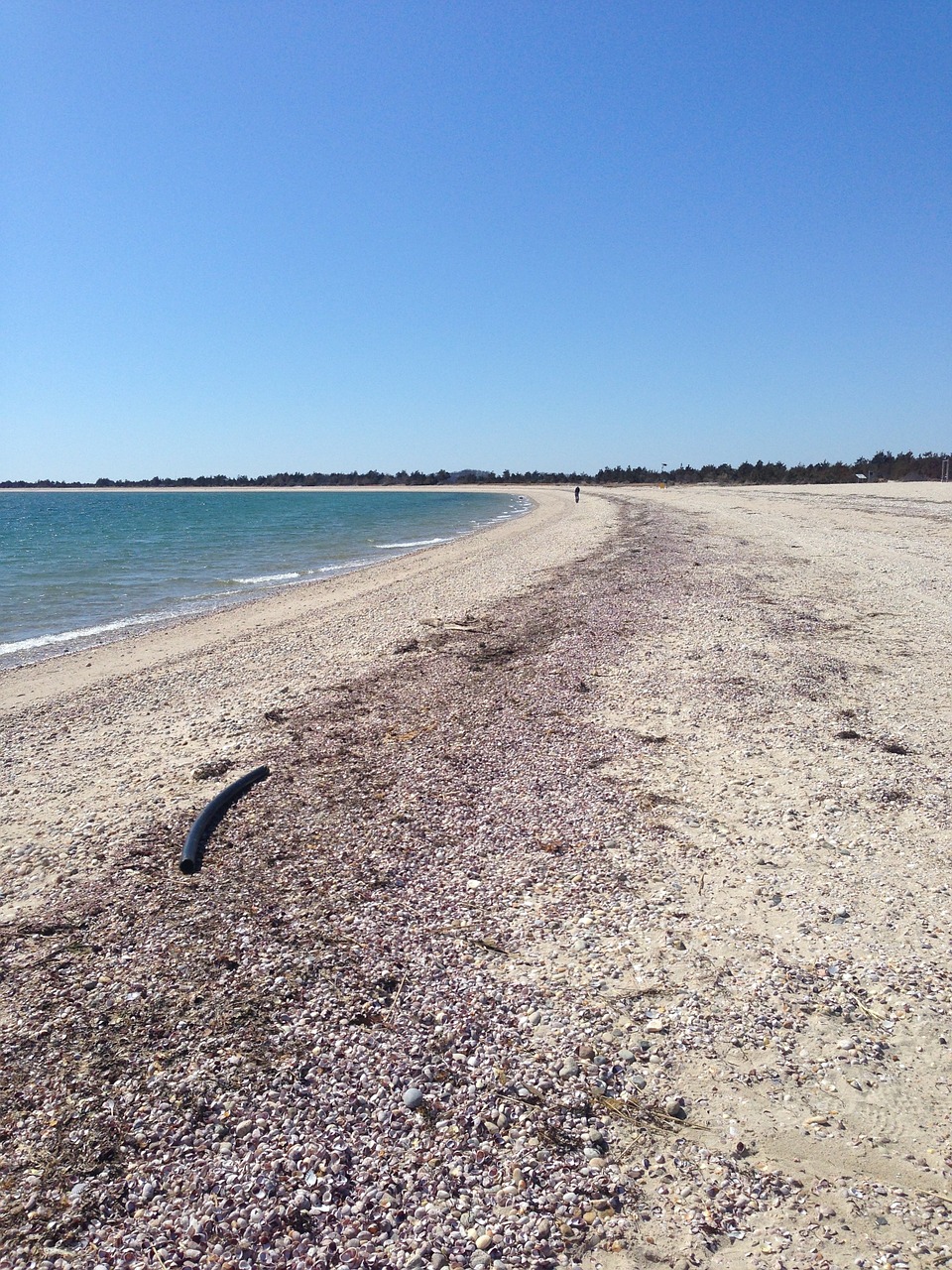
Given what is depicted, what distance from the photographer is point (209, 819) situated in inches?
216

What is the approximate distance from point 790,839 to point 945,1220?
262 centimetres

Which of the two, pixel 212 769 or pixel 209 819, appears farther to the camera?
pixel 212 769

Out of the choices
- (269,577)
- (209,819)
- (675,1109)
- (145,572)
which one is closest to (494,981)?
(675,1109)

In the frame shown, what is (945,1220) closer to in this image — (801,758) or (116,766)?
(801,758)

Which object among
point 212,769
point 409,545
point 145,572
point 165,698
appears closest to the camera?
point 212,769

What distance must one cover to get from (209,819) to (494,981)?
2.82m

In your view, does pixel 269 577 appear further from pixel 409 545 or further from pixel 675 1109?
pixel 675 1109

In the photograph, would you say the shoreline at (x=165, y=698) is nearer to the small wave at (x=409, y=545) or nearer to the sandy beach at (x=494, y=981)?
the sandy beach at (x=494, y=981)

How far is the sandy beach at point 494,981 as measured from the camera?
2494 millimetres

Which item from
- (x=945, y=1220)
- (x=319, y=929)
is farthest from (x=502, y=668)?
(x=945, y=1220)

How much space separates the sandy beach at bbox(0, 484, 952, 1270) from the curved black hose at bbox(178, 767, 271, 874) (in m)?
0.14

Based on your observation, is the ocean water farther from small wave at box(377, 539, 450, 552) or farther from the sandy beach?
the sandy beach

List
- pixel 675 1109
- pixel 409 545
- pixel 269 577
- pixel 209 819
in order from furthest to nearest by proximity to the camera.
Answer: pixel 409 545 < pixel 269 577 < pixel 209 819 < pixel 675 1109

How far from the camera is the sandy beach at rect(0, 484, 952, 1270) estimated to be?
249cm
